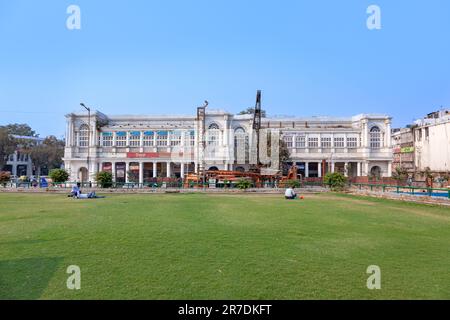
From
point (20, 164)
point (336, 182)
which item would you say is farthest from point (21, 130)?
point (336, 182)

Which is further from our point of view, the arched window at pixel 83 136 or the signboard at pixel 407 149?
the signboard at pixel 407 149

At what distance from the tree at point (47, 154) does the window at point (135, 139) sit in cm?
2973

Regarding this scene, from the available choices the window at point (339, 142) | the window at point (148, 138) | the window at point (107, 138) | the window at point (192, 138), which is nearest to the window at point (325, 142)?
the window at point (339, 142)

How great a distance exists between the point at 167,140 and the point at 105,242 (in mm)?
55409

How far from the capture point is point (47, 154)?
7862 cm

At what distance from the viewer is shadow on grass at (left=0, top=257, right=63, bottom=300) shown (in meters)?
4.51

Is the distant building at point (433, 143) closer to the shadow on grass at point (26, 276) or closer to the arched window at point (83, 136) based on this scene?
the shadow on grass at point (26, 276)

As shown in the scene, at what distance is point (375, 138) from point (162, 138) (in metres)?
42.9

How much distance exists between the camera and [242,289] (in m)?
4.70

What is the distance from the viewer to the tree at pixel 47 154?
7788cm

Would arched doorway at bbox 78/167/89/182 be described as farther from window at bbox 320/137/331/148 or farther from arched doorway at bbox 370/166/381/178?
arched doorway at bbox 370/166/381/178

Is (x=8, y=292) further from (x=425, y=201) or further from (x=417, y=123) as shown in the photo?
(x=417, y=123)

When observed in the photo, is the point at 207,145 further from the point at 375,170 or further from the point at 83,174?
the point at 375,170
